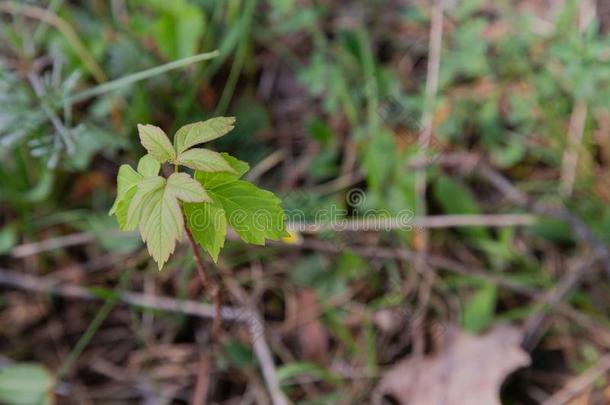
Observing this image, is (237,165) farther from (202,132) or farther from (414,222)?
(414,222)

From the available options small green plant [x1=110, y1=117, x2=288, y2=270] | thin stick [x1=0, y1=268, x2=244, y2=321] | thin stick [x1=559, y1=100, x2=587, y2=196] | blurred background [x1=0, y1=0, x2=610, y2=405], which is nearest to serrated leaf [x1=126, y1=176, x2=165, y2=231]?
small green plant [x1=110, y1=117, x2=288, y2=270]

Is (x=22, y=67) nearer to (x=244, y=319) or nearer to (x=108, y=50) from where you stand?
(x=108, y=50)

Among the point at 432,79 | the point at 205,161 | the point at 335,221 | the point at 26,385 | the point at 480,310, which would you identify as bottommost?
the point at 26,385

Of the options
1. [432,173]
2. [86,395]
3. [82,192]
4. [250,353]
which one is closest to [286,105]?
[432,173]

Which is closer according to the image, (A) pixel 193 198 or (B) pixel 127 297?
(A) pixel 193 198

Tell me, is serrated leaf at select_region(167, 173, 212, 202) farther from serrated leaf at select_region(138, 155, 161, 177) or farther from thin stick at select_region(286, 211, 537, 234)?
thin stick at select_region(286, 211, 537, 234)

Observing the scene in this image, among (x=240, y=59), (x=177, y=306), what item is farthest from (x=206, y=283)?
(x=240, y=59)
